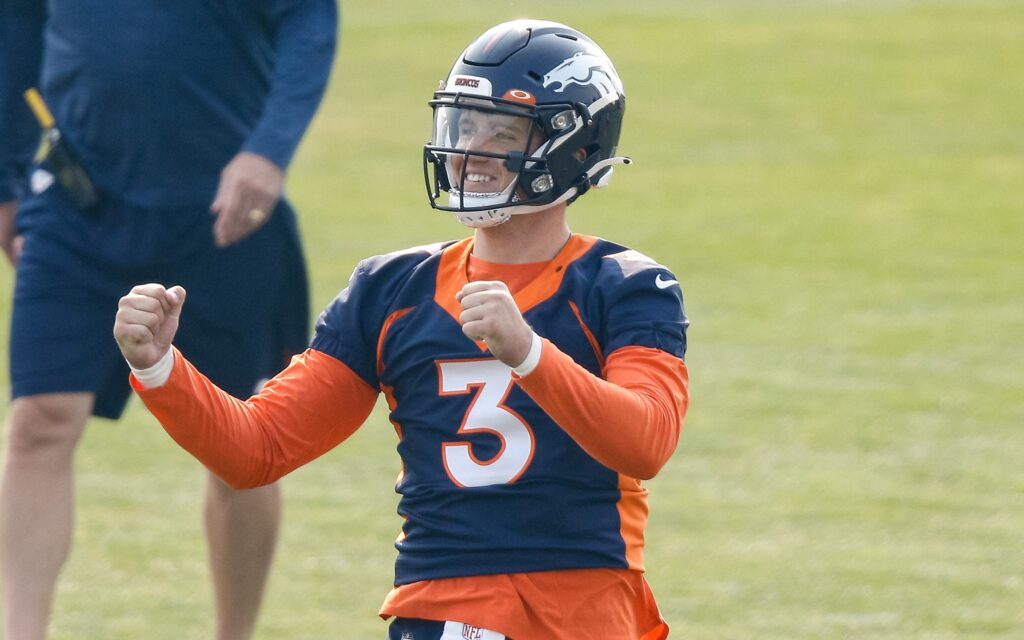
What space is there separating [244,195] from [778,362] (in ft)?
17.4

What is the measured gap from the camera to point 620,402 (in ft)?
11.1

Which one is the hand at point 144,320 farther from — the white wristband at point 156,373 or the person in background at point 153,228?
the person in background at point 153,228

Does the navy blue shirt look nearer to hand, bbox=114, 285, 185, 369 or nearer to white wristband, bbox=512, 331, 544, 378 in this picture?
hand, bbox=114, 285, 185, 369

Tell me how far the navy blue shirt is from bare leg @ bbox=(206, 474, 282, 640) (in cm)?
84

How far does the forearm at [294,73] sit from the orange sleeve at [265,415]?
4.16 feet

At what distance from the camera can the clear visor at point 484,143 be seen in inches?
145

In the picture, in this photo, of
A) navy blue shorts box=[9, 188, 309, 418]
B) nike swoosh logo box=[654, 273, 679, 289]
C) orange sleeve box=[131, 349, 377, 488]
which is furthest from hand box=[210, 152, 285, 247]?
nike swoosh logo box=[654, 273, 679, 289]

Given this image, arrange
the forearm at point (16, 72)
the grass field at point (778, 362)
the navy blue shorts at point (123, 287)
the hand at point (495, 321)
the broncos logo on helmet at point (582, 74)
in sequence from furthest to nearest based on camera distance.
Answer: the grass field at point (778, 362), the forearm at point (16, 72), the navy blue shorts at point (123, 287), the broncos logo on helmet at point (582, 74), the hand at point (495, 321)

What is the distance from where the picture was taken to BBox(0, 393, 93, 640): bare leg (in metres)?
5.05

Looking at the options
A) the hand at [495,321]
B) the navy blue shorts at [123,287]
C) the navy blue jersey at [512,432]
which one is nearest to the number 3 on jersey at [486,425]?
the navy blue jersey at [512,432]

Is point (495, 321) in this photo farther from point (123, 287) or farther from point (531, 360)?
point (123, 287)

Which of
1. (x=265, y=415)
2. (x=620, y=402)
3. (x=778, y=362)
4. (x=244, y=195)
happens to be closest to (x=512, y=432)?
(x=620, y=402)

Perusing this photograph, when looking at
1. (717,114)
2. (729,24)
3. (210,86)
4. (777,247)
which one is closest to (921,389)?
(777,247)

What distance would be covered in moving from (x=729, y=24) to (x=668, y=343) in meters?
21.4
